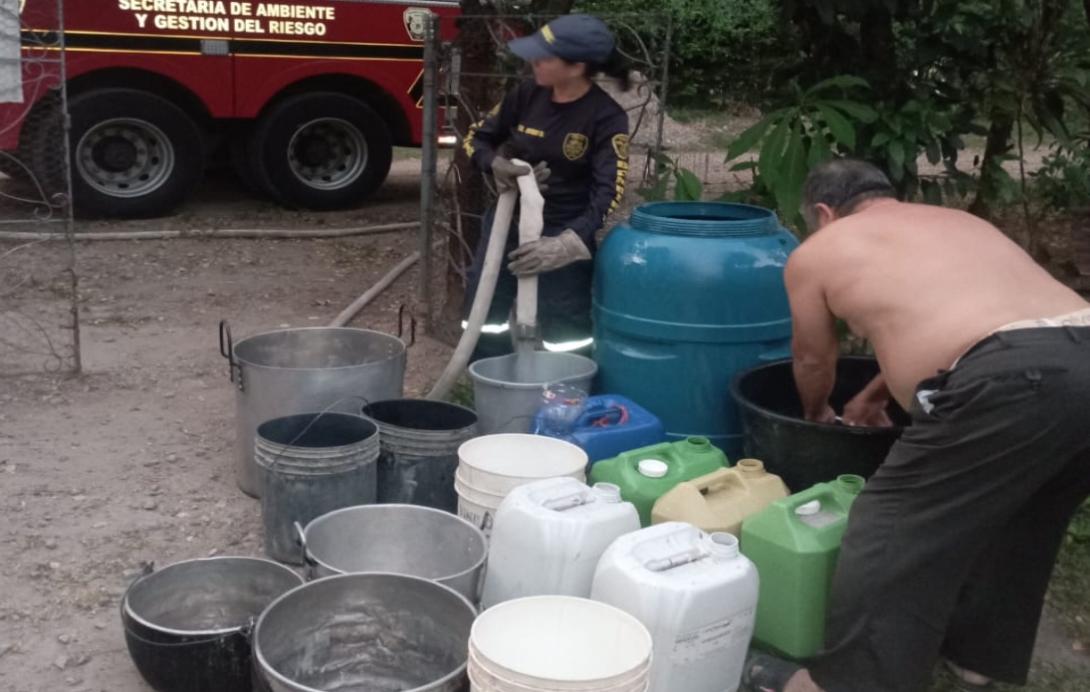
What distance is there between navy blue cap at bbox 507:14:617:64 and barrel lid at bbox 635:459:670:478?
138 cm

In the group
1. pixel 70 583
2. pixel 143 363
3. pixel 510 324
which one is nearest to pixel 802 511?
pixel 510 324

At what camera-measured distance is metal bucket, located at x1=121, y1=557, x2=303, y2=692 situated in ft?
9.94

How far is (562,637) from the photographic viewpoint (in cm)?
288

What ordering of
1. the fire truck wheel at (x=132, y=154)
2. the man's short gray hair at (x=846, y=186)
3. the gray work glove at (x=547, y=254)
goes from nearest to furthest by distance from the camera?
1. the man's short gray hair at (x=846, y=186)
2. the gray work glove at (x=547, y=254)
3. the fire truck wheel at (x=132, y=154)

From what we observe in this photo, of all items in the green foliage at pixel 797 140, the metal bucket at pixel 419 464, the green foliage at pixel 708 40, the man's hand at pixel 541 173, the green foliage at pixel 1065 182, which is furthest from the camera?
the green foliage at pixel 708 40

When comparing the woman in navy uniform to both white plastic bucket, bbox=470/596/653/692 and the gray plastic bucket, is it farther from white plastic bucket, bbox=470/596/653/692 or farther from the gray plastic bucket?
white plastic bucket, bbox=470/596/653/692

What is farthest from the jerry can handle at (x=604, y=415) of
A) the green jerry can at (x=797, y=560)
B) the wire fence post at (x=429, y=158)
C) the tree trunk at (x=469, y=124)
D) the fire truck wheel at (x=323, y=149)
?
the fire truck wheel at (x=323, y=149)

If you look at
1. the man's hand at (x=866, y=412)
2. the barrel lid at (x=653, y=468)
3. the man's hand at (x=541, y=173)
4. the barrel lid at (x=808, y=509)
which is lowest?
the barrel lid at (x=653, y=468)

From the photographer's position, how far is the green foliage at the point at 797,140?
4863mm

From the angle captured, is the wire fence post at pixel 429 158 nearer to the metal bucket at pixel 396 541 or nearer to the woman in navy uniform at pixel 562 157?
the woman in navy uniform at pixel 562 157

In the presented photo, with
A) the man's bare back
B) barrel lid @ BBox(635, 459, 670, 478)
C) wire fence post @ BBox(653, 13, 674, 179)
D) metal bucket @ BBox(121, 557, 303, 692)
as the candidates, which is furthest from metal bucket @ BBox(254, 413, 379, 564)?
wire fence post @ BBox(653, 13, 674, 179)

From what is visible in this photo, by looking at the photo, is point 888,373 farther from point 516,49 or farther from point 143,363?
point 143,363

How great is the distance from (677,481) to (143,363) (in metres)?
3.06

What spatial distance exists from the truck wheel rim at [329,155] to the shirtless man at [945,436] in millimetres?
5868
